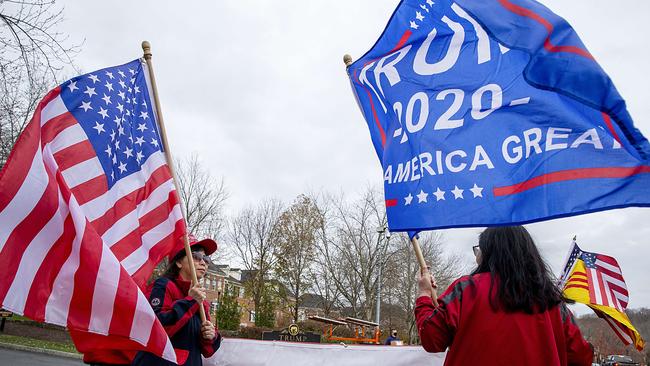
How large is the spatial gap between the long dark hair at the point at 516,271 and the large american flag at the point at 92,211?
76.5 inches

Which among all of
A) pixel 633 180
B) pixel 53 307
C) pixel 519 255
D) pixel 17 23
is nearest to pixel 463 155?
pixel 519 255

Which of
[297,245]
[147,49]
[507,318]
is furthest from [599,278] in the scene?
[297,245]

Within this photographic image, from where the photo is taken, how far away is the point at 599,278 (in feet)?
25.0

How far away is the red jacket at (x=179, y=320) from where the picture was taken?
12.2ft

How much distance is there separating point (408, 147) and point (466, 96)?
46 centimetres

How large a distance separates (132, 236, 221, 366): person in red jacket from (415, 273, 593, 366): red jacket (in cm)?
169

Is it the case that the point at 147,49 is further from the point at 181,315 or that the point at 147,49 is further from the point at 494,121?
the point at 494,121

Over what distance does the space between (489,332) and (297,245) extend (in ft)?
130

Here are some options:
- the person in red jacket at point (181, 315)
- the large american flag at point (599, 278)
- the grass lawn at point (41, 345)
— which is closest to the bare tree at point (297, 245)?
the grass lawn at point (41, 345)

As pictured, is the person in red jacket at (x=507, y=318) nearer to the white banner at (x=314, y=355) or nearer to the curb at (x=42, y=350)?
the white banner at (x=314, y=355)

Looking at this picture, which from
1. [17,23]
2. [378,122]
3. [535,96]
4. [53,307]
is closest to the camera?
[535,96]

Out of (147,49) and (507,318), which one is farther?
(147,49)

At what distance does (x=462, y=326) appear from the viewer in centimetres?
277

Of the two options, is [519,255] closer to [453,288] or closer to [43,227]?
[453,288]
